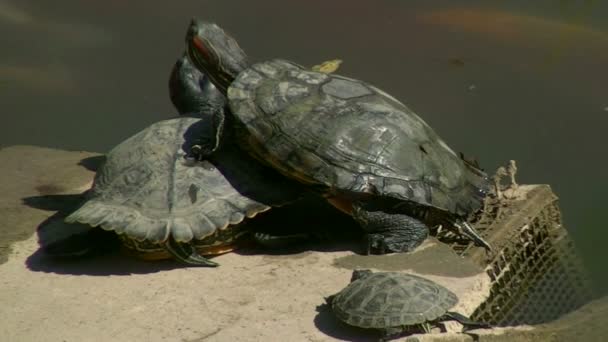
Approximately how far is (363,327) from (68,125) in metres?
5.51

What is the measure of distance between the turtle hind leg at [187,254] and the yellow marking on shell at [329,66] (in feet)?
12.9

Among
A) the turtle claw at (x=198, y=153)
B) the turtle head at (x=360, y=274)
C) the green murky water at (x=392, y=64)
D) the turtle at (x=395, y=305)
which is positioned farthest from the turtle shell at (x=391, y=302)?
the green murky water at (x=392, y=64)

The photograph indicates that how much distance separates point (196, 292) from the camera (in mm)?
4918

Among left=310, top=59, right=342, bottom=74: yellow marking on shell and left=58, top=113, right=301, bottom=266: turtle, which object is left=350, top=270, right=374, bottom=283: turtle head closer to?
left=58, top=113, right=301, bottom=266: turtle

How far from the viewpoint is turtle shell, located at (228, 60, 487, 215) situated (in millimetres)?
5113

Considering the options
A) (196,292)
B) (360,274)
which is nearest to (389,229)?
(360,274)

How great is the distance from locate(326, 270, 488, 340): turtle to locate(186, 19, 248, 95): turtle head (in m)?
1.96

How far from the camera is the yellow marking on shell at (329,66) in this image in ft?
29.2

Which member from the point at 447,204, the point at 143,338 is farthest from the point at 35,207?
the point at 447,204

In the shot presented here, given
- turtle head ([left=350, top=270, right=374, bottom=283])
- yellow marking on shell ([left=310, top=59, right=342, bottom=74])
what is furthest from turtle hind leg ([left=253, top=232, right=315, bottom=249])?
yellow marking on shell ([left=310, top=59, right=342, bottom=74])

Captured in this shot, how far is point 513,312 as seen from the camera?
17.7 ft

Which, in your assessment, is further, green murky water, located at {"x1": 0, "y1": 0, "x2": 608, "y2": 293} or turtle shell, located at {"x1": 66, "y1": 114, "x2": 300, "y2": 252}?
green murky water, located at {"x1": 0, "y1": 0, "x2": 608, "y2": 293}

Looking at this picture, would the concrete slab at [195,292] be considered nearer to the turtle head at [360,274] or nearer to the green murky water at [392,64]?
the turtle head at [360,274]

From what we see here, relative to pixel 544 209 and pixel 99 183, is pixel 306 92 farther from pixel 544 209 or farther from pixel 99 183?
pixel 544 209
